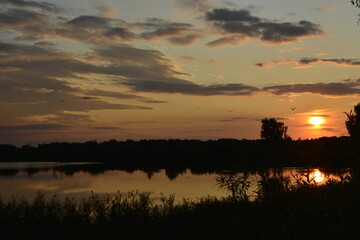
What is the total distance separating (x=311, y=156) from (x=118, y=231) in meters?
10.0

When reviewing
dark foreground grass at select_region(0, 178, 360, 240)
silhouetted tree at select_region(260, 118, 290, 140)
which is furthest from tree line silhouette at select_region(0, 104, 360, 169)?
dark foreground grass at select_region(0, 178, 360, 240)

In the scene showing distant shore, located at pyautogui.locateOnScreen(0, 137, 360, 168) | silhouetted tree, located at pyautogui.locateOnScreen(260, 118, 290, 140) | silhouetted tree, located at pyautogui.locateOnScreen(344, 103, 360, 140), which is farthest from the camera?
silhouetted tree, located at pyautogui.locateOnScreen(260, 118, 290, 140)

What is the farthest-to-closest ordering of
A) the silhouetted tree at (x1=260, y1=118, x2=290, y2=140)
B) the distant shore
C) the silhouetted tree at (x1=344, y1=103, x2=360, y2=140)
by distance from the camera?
the silhouetted tree at (x1=260, y1=118, x2=290, y2=140) < the distant shore < the silhouetted tree at (x1=344, y1=103, x2=360, y2=140)

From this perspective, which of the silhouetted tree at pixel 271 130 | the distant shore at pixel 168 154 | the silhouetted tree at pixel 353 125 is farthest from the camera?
the silhouetted tree at pixel 271 130

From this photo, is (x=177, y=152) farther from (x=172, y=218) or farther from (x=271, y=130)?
(x=172, y=218)

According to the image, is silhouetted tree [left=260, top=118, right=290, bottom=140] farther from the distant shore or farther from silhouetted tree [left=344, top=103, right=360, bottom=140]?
silhouetted tree [left=344, top=103, right=360, bottom=140]

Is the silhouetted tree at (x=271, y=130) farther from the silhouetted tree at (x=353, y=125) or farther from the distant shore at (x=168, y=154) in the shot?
the silhouetted tree at (x=353, y=125)

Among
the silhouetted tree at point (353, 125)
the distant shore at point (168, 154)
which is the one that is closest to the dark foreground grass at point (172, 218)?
the silhouetted tree at point (353, 125)

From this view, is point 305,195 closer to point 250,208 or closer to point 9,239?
point 250,208

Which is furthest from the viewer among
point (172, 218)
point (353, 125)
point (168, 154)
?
point (168, 154)

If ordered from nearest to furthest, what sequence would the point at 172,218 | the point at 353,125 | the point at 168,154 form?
the point at 353,125
the point at 172,218
the point at 168,154

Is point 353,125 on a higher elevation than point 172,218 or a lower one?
higher

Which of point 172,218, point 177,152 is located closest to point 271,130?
point 177,152

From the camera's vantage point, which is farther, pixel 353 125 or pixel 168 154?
pixel 168 154
